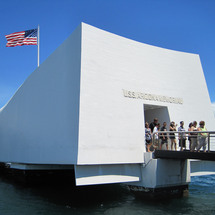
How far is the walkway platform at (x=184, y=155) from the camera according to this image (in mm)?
9140

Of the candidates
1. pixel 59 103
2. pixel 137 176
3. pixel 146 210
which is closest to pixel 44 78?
pixel 59 103

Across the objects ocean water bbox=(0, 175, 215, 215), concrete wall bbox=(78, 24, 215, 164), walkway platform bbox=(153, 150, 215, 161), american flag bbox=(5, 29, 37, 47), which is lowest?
ocean water bbox=(0, 175, 215, 215)

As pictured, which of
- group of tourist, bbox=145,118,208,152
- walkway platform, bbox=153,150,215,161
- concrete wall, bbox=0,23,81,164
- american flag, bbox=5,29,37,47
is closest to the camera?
walkway platform, bbox=153,150,215,161

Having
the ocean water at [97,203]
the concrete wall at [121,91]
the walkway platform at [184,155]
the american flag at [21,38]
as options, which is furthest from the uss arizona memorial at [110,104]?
the american flag at [21,38]

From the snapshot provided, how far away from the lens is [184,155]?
997 centimetres

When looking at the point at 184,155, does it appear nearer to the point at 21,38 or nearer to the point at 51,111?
the point at 51,111

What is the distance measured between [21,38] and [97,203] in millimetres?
11832

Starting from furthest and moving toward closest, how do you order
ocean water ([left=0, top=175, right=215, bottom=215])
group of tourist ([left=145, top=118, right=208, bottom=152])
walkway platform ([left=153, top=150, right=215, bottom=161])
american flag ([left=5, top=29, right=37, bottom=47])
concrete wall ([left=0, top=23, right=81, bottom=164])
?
american flag ([left=5, top=29, right=37, bottom=47])
concrete wall ([left=0, top=23, right=81, bottom=164])
ocean water ([left=0, top=175, right=215, bottom=215])
group of tourist ([left=145, top=118, right=208, bottom=152])
walkway platform ([left=153, top=150, right=215, bottom=161])

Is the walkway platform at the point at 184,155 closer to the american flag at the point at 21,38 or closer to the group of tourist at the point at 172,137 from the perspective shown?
the group of tourist at the point at 172,137

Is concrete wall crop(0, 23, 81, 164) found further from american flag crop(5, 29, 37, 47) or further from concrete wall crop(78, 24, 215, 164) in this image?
american flag crop(5, 29, 37, 47)

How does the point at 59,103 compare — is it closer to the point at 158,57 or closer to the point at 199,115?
the point at 158,57

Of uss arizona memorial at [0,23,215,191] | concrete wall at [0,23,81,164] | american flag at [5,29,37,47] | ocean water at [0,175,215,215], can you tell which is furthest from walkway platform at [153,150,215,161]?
american flag at [5,29,37,47]

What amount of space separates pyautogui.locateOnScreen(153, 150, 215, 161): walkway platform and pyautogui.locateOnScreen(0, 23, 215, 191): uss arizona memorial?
413 millimetres

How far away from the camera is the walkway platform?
30.0 ft
